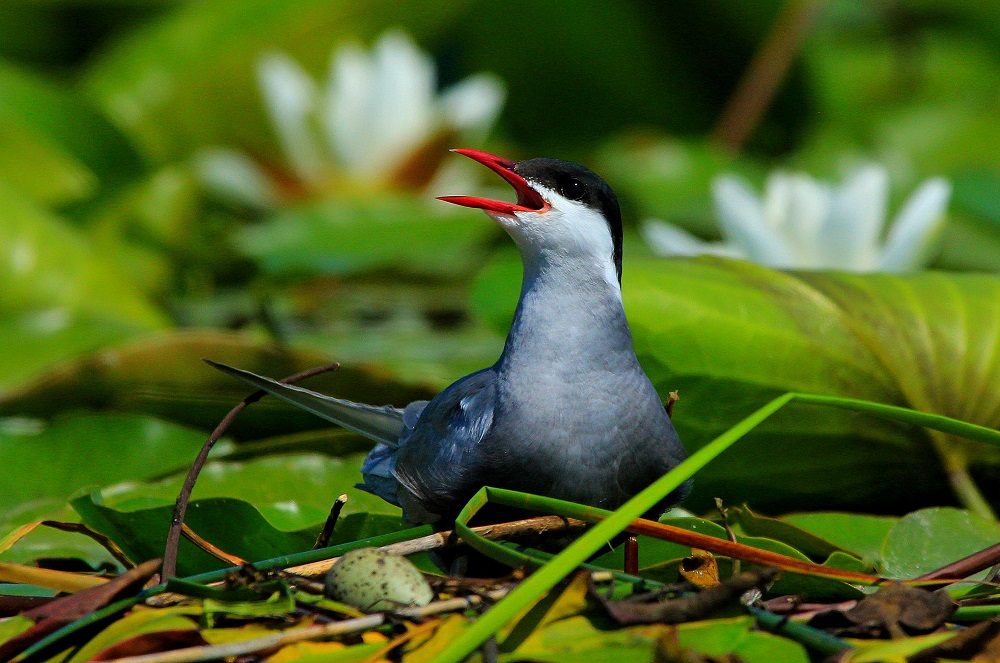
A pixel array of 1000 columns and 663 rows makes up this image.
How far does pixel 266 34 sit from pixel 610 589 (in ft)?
9.77

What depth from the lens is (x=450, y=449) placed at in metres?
1.02

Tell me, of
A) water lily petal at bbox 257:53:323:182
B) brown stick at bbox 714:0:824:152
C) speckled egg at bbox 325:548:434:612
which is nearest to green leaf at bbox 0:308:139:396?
water lily petal at bbox 257:53:323:182

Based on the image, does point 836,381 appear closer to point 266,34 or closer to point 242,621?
point 242,621

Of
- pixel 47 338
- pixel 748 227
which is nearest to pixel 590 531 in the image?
pixel 748 227

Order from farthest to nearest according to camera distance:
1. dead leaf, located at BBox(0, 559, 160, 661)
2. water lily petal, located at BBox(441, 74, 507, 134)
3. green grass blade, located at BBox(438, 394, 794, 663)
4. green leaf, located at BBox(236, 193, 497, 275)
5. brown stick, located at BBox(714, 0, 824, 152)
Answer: brown stick, located at BBox(714, 0, 824, 152) < water lily petal, located at BBox(441, 74, 507, 134) < green leaf, located at BBox(236, 193, 497, 275) < dead leaf, located at BBox(0, 559, 160, 661) < green grass blade, located at BBox(438, 394, 794, 663)

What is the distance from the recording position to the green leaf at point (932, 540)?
120 cm

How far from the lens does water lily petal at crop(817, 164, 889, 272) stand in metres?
1.97

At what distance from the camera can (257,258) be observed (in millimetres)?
2496

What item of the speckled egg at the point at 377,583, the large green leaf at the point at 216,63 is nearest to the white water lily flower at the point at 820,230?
the speckled egg at the point at 377,583

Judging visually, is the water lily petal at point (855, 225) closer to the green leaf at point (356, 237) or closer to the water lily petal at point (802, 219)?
the water lily petal at point (802, 219)

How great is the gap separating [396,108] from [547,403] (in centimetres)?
202

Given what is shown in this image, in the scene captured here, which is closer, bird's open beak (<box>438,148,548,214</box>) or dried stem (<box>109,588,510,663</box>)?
dried stem (<box>109,588,510,663</box>)

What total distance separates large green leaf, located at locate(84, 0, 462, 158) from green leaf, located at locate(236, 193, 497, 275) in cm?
83

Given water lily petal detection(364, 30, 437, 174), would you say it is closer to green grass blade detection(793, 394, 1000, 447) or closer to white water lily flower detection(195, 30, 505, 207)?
white water lily flower detection(195, 30, 505, 207)
